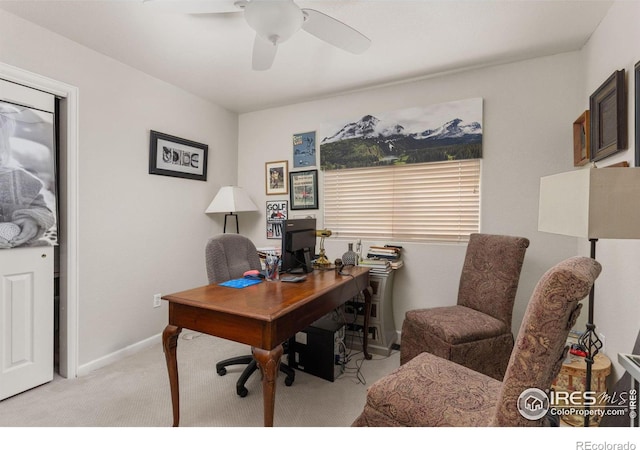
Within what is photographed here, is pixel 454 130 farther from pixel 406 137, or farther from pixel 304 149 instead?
pixel 304 149

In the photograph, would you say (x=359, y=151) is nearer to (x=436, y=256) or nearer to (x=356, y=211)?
(x=356, y=211)

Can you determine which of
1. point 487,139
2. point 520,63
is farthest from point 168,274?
point 520,63

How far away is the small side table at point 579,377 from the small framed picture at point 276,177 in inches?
109

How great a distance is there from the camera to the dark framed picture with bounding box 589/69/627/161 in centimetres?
167

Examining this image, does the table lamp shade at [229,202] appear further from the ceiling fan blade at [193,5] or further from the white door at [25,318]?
the ceiling fan blade at [193,5]

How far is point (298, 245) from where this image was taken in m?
2.29

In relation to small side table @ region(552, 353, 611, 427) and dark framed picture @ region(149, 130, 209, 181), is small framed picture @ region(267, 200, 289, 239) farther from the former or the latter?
small side table @ region(552, 353, 611, 427)

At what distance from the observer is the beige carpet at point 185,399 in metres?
1.82

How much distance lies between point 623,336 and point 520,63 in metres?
2.10

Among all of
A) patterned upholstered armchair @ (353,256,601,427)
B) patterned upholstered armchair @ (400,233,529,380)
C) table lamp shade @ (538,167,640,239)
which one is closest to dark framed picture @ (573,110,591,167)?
patterned upholstered armchair @ (400,233,529,380)

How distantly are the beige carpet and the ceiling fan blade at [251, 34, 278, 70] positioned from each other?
2183 millimetres

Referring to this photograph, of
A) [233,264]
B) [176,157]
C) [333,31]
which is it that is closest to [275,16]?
[333,31]

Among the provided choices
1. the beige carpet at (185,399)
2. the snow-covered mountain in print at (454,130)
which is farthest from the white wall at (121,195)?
the snow-covered mountain in print at (454,130)

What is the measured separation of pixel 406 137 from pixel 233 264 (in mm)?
1930
